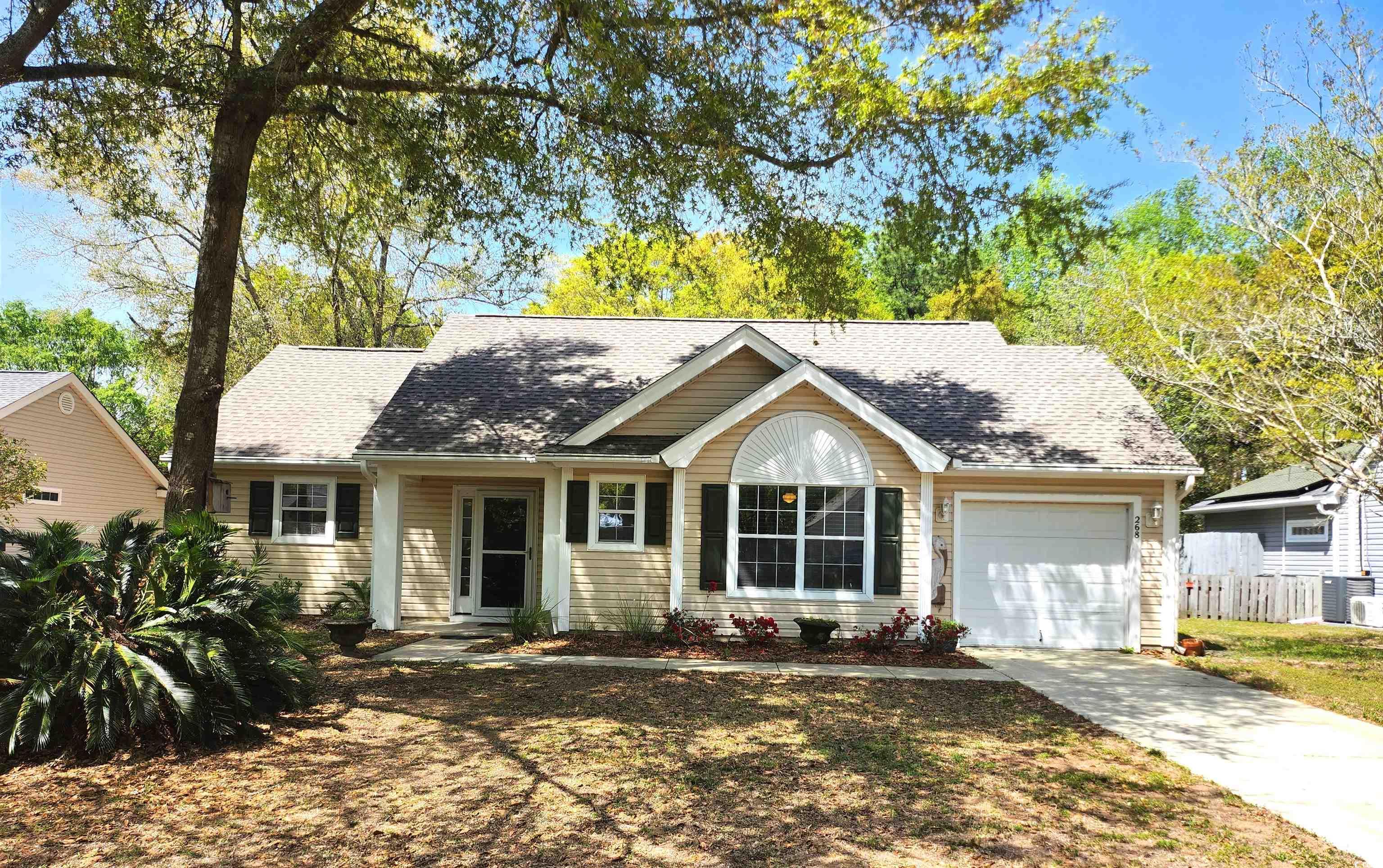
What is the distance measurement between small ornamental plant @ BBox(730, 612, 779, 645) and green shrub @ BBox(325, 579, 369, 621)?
548 centimetres

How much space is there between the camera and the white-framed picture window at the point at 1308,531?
2008 cm

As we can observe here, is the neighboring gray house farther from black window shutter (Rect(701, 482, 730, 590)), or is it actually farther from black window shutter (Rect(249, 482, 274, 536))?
black window shutter (Rect(249, 482, 274, 536))

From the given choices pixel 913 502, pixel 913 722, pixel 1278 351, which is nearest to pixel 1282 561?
pixel 1278 351

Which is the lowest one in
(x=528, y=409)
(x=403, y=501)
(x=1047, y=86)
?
(x=403, y=501)

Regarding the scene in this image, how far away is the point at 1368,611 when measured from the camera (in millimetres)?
17078

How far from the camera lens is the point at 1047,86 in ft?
37.1

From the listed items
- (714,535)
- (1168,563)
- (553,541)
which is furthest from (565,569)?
(1168,563)

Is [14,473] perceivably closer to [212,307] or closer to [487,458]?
[212,307]

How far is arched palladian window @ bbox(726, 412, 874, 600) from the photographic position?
12.2 metres

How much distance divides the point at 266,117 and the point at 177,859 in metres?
8.03

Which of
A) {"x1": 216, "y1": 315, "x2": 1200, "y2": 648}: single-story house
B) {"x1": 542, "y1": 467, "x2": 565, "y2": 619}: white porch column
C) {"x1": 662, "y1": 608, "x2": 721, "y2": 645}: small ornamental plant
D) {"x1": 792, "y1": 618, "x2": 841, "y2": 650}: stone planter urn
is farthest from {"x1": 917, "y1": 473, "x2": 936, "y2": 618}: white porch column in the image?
{"x1": 542, "y1": 467, "x2": 565, "y2": 619}: white porch column

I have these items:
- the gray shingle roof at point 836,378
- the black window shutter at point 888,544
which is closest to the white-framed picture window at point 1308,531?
the gray shingle roof at point 836,378

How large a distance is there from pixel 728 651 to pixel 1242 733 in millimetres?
5709

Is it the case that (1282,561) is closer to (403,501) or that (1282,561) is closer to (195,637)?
(403,501)
